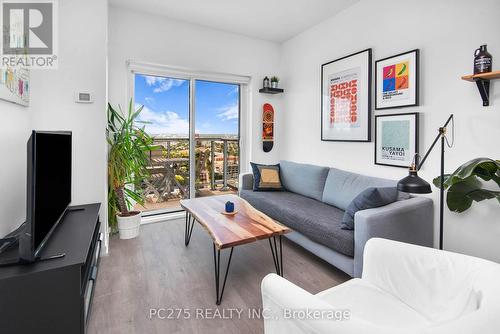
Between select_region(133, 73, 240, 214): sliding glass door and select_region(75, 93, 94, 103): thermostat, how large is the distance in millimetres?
1102

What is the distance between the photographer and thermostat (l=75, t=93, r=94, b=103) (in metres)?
2.54

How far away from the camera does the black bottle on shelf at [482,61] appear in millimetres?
1951

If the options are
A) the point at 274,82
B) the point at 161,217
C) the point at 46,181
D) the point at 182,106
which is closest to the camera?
the point at 46,181

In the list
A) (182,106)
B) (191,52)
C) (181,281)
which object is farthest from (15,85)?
(191,52)

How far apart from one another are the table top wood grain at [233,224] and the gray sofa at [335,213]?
434mm

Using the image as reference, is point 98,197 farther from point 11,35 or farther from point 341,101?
point 341,101

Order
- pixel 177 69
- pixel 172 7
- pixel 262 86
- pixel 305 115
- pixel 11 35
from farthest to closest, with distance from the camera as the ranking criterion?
pixel 262 86, pixel 305 115, pixel 177 69, pixel 172 7, pixel 11 35

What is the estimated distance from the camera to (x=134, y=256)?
2.70m

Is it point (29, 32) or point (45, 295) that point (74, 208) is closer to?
point (45, 295)

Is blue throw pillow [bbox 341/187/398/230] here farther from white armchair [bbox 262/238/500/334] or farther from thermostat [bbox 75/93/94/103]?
thermostat [bbox 75/93/94/103]

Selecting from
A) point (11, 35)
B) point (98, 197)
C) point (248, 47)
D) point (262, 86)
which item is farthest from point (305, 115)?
point (11, 35)

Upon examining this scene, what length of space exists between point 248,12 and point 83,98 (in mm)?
2237

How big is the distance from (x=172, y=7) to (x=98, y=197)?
96.5 inches

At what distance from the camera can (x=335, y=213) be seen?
2.71m
